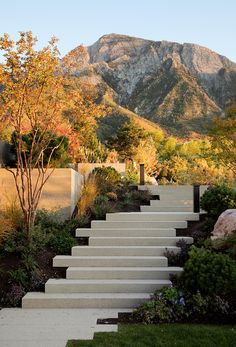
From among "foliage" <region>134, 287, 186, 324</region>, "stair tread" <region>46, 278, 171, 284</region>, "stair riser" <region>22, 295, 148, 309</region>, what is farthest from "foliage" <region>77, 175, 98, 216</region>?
"foliage" <region>134, 287, 186, 324</region>

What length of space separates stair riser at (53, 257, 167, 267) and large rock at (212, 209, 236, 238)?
3.18ft

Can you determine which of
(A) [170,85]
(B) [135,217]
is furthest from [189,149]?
(A) [170,85]

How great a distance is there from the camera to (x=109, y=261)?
698cm

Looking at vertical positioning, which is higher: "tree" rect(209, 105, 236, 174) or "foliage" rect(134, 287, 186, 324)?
"tree" rect(209, 105, 236, 174)

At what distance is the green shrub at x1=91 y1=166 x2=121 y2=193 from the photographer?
1035 cm

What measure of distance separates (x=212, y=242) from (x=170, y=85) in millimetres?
40903

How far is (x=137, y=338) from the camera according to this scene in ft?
15.0

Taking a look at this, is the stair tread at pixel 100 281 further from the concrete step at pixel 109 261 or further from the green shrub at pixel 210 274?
the green shrub at pixel 210 274

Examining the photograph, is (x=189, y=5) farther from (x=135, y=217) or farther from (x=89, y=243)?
(x=89, y=243)

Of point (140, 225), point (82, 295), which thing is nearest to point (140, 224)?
point (140, 225)

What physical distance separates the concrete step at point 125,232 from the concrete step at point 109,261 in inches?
39.0

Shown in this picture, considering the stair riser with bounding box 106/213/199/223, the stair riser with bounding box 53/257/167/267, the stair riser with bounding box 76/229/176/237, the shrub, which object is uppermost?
the shrub

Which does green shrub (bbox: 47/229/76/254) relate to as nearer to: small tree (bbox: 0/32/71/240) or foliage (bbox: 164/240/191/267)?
small tree (bbox: 0/32/71/240)

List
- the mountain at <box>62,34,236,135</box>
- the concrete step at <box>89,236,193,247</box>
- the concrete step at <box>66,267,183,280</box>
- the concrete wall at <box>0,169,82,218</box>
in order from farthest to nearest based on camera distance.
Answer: the mountain at <box>62,34,236,135</box> < the concrete wall at <box>0,169,82,218</box> < the concrete step at <box>89,236,193,247</box> < the concrete step at <box>66,267,183,280</box>
